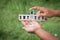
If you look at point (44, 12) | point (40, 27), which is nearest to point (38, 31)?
point (40, 27)

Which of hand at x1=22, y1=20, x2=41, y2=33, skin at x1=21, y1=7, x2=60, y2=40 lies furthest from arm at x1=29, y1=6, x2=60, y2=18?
hand at x1=22, y1=20, x2=41, y2=33

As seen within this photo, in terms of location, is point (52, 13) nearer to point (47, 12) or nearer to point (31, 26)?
point (47, 12)

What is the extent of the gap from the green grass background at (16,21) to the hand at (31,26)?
0.04 m

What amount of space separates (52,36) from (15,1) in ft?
1.62

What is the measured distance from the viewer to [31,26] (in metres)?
→ 1.27

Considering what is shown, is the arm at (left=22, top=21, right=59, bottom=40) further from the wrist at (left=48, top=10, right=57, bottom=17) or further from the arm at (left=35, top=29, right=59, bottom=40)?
the wrist at (left=48, top=10, right=57, bottom=17)

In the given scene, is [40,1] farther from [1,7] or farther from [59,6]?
[1,7]

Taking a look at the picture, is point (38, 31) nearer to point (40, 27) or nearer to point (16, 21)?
point (40, 27)

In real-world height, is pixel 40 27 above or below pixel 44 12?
below

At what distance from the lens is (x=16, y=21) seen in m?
1.26

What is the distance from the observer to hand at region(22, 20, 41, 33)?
4.13 ft

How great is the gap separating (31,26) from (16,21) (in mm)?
153

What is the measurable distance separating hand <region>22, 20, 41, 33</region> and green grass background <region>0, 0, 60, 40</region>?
0.13ft

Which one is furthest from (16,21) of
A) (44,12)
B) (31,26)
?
(44,12)
